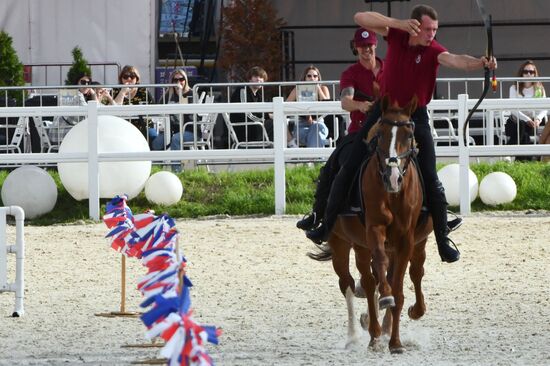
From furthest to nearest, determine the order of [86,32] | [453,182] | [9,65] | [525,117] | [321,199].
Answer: [86,32] → [9,65] → [525,117] → [453,182] → [321,199]

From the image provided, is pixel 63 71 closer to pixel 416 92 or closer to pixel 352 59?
pixel 352 59

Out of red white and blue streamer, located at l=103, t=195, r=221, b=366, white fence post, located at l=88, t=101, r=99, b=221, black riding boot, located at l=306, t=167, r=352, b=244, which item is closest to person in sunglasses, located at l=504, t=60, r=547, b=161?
white fence post, located at l=88, t=101, r=99, b=221

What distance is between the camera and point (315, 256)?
428 inches

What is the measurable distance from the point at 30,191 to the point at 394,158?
9.06 m

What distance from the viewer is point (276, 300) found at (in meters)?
11.5

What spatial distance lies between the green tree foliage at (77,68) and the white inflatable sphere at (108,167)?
4678 millimetres

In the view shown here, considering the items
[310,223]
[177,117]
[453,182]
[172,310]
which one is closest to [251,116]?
[177,117]

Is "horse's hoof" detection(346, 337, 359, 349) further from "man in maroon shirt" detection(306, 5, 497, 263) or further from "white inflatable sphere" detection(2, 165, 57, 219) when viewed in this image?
"white inflatable sphere" detection(2, 165, 57, 219)

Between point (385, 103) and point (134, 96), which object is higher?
point (134, 96)

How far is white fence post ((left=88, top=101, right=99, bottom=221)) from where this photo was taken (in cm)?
1719

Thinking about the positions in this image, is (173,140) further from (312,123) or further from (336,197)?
(336,197)

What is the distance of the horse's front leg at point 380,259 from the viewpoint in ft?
29.7

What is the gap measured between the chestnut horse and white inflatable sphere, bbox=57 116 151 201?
803 cm

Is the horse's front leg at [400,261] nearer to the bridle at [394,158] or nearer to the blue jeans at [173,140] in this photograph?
the bridle at [394,158]
